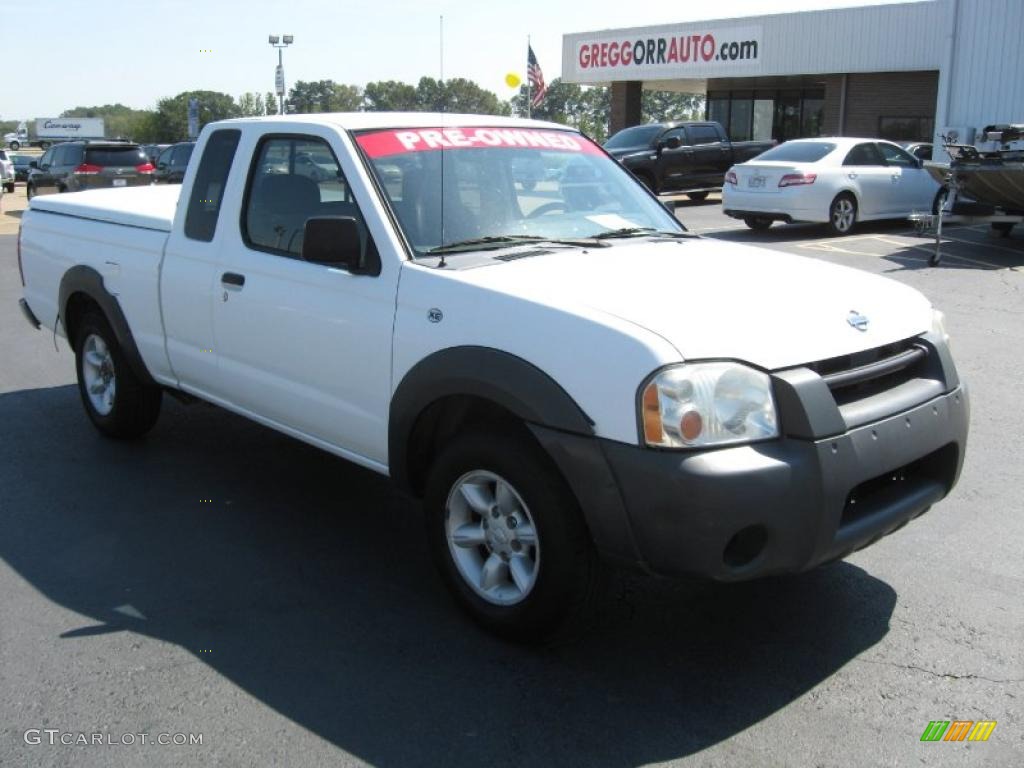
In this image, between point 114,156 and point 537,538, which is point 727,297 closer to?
point 537,538

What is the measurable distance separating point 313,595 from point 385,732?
3.59ft

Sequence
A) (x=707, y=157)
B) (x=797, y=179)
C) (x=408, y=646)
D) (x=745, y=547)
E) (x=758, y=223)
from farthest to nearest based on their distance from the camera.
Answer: (x=707, y=157) < (x=758, y=223) < (x=797, y=179) < (x=408, y=646) < (x=745, y=547)

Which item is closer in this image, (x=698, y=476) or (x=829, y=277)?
(x=698, y=476)

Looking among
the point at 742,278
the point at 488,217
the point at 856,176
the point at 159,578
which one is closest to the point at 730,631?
the point at 742,278

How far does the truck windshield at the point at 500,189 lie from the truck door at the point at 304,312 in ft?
0.58

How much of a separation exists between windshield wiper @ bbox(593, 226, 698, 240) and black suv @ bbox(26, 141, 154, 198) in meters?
20.1

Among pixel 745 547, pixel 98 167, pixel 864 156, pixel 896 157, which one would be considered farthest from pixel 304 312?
pixel 98 167

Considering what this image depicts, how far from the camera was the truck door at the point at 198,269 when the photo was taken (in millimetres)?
5164

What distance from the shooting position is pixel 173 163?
79.8 feet

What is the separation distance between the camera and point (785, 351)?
3.38 metres

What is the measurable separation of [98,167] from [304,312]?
20.8 meters

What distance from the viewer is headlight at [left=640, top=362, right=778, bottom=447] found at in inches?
127

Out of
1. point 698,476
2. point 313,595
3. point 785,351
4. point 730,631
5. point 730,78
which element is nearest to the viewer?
point 698,476

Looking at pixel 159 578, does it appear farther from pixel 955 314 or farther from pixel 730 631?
pixel 955 314
